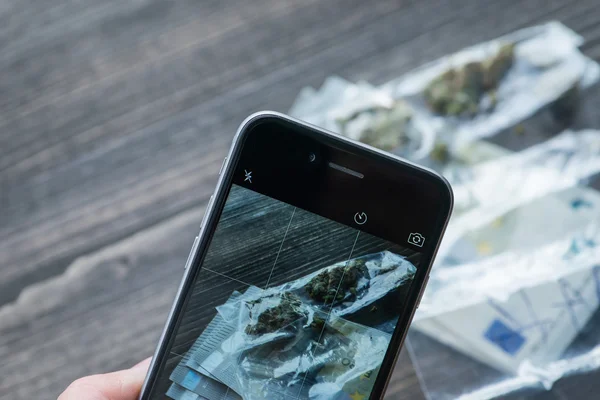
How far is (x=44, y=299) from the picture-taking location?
445 millimetres

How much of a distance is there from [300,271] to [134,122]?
8.8 inches

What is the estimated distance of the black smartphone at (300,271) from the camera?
311 mm

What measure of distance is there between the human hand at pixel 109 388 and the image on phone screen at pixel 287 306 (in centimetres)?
5

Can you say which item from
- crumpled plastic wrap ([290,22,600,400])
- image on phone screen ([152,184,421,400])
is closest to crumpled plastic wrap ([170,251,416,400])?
image on phone screen ([152,184,421,400])

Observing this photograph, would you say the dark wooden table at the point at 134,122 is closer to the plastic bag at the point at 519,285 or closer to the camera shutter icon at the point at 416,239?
the plastic bag at the point at 519,285

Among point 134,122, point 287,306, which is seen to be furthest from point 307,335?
point 134,122

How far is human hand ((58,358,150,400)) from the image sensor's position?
0.35 meters

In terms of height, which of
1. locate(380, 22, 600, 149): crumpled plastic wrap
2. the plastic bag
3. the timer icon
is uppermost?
locate(380, 22, 600, 149): crumpled plastic wrap

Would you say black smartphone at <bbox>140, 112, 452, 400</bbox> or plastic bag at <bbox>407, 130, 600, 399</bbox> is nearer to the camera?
black smartphone at <bbox>140, 112, 452, 400</bbox>

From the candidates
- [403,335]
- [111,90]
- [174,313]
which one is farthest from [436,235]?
[111,90]

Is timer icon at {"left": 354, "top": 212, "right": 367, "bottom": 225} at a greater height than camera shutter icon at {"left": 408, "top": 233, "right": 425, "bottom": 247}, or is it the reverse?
timer icon at {"left": 354, "top": 212, "right": 367, "bottom": 225}

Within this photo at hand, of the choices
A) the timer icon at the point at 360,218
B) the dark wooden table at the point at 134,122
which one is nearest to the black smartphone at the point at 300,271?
the timer icon at the point at 360,218

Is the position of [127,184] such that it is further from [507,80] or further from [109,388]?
[507,80]

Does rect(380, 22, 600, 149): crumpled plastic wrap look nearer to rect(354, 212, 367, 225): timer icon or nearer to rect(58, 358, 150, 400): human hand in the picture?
rect(354, 212, 367, 225): timer icon
